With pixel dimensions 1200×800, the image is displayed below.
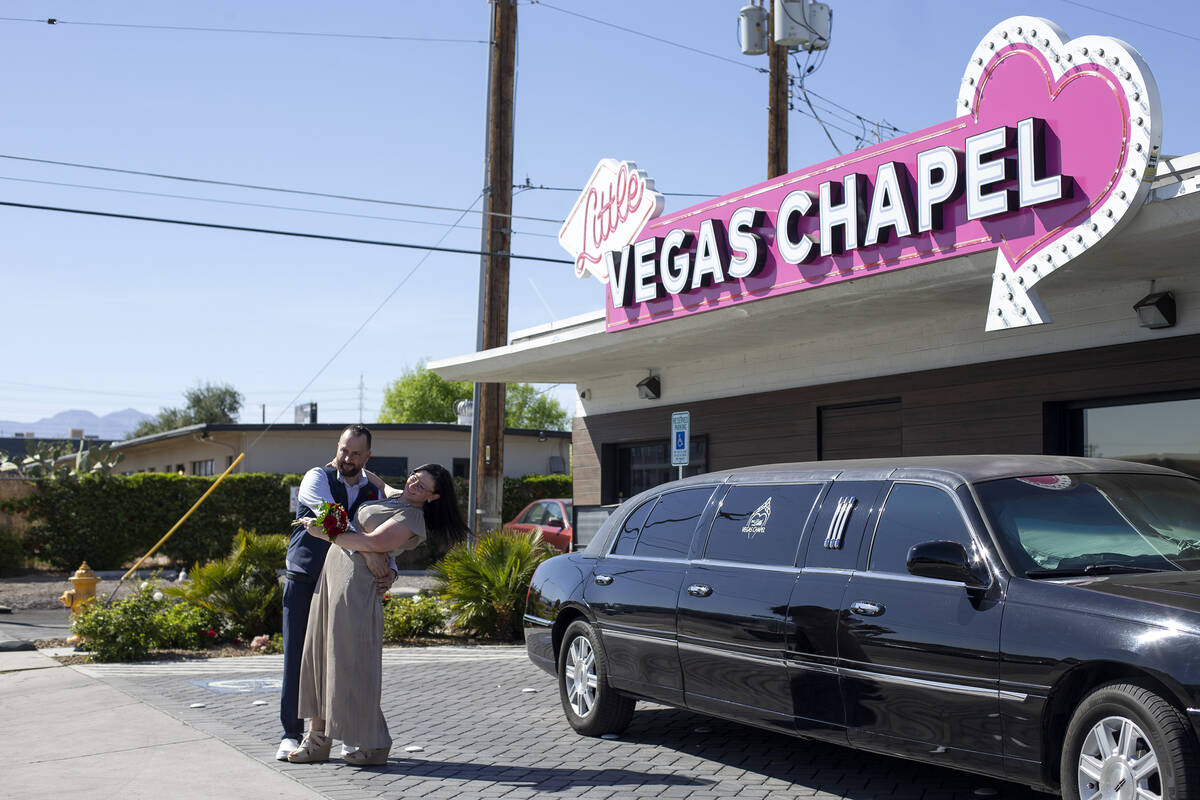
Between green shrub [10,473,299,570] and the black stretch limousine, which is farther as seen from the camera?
green shrub [10,473,299,570]

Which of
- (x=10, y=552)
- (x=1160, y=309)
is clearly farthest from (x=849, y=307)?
(x=10, y=552)

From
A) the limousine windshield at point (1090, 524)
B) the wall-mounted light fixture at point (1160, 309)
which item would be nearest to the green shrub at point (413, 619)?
the wall-mounted light fixture at point (1160, 309)

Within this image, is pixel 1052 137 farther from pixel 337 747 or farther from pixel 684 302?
pixel 337 747

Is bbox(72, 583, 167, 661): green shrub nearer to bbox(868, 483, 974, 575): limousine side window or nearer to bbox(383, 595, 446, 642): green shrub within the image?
bbox(383, 595, 446, 642): green shrub

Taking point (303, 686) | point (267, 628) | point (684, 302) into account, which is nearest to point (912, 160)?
point (684, 302)

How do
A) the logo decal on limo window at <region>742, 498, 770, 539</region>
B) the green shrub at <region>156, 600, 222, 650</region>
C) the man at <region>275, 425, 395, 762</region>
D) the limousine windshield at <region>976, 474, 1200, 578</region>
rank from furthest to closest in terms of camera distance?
the green shrub at <region>156, 600, 222, 650</region>
the man at <region>275, 425, 395, 762</region>
the logo decal on limo window at <region>742, 498, 770, 539</region>
the limousine windshield at <region>976, 474, 1200, 578</region>

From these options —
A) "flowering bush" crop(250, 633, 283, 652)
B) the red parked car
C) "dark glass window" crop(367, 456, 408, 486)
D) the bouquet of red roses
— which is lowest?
"flowering bush" crop(250, 633, 283, 652)

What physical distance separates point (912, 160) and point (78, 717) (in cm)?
779

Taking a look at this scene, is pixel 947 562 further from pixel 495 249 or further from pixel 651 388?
pixel 495 249

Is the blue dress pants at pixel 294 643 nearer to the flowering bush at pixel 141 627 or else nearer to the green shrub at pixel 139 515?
the flowering bush at pixel 141 627

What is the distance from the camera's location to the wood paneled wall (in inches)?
408

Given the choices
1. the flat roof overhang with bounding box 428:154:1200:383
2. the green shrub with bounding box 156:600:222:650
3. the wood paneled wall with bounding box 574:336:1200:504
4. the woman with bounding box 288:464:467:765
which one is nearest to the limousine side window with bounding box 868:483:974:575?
the woman with bounding box 288:464:467:765

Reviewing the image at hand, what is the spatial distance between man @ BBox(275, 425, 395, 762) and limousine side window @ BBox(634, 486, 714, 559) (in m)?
1.66

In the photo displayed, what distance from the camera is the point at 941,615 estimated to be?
5.59m
